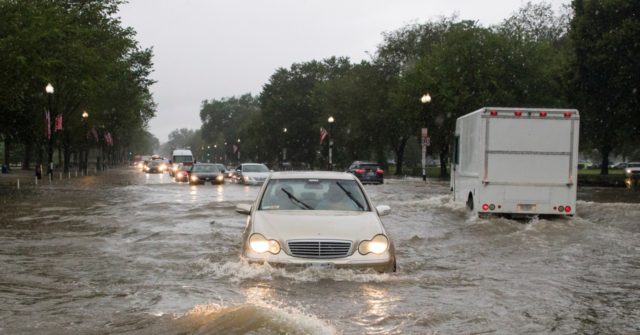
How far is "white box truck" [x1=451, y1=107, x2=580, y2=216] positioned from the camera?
17047mm

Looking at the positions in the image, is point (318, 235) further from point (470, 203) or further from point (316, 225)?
point (470, 203)

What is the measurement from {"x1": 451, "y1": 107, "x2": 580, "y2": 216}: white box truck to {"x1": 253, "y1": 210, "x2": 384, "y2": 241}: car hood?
863cm

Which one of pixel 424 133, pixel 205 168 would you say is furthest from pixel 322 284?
pixel 424 133

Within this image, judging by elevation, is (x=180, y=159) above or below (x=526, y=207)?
above

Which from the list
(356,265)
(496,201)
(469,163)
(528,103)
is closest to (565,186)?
(496,201)

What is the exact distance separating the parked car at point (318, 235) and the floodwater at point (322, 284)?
0.20 m

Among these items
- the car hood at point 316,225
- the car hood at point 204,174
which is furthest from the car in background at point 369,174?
the car hood at point 316,225

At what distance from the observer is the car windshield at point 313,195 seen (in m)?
9.98

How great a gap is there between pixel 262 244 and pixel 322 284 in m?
0.90

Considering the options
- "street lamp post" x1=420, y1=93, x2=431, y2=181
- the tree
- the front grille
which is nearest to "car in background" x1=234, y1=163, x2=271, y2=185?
"street lamp post" x1=420, y1=93, x2=431, y2=181

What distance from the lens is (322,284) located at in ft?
28.0

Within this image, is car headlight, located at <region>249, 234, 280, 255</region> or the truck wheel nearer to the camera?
car headlight, located at <region>249, 234, 280, 255</region>

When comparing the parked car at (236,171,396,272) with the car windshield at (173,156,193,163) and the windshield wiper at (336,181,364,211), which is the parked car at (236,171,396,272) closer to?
the windshield wiper at (336,181,364,211)

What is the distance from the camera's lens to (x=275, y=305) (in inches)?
301
